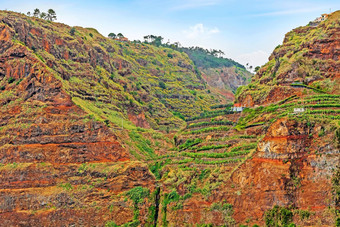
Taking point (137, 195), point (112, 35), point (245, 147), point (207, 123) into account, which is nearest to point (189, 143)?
point (207, 123)

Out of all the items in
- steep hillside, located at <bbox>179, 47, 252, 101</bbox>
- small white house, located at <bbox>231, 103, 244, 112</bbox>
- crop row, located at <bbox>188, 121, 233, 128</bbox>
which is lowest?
crop row, located at <bbox>188, 121, 233, 128</bbox>

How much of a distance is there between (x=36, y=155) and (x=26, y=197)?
19.7 feet

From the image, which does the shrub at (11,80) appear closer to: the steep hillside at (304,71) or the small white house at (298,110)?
the steep hillside at (304,71)

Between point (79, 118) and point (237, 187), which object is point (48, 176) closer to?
point (79, 118)

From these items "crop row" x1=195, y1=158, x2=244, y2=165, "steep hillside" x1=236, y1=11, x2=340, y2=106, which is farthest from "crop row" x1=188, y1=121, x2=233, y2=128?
"crop row" x1=195, y1=158, x2=244, y2=165

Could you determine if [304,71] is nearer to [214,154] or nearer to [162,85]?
[214,154]

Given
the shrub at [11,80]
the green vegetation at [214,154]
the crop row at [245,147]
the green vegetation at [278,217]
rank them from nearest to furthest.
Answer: the green vegetation at [278,217] < the crop row at [245,147] < the green vegetation at [214,154] < the shrub at [11,80]

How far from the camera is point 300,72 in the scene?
8219cm

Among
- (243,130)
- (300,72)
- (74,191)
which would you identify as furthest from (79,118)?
(300,72)

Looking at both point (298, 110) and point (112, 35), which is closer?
point (298, 110)

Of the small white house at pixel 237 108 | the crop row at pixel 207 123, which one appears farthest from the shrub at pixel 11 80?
the small white house at pixel 237 108

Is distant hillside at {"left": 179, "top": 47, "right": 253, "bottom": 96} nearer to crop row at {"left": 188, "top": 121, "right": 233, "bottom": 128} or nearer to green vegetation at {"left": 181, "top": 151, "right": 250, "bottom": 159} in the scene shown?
crop row at {"left": 188, "top": 121, "right": 233, "bottom": 128}

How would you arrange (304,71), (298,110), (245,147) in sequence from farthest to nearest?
(304,71) → (245,147) → (298,110)

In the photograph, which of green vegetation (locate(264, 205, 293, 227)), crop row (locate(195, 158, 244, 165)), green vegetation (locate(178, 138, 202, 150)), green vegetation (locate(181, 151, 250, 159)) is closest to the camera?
green vegetation (locate(264, 205, 293, 227))
